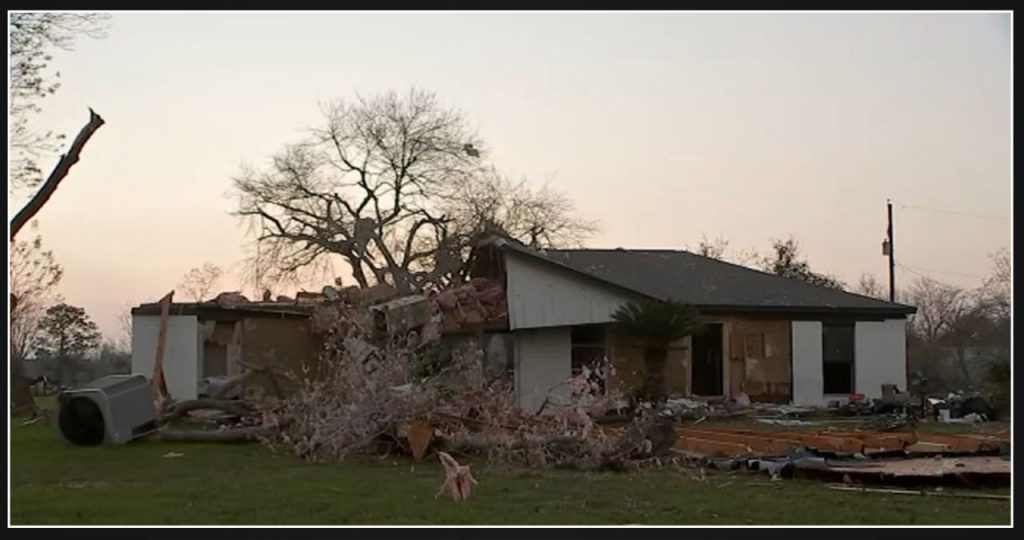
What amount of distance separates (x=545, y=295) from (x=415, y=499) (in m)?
14.2

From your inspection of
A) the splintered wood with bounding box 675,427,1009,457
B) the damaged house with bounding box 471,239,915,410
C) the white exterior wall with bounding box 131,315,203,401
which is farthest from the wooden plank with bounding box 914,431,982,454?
the white exterior wall with bounding box 131,315,203,401

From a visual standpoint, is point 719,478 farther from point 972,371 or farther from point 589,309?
point 972,371

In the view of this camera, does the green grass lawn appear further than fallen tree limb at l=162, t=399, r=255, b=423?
No

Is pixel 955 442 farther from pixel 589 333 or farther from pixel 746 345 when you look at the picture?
pixel 589 333

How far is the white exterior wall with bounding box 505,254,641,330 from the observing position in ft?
79.1

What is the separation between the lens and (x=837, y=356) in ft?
85.4

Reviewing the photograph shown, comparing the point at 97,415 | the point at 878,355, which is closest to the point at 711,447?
the point at 97,415

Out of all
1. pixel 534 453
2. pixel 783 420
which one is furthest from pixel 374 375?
pixel 783 420

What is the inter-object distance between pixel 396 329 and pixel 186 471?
7.02 metres

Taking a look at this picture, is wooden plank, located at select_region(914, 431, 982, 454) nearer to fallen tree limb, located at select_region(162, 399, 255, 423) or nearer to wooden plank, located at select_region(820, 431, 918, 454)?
wooden plank, located at select_region(820, 431, 918, 454)

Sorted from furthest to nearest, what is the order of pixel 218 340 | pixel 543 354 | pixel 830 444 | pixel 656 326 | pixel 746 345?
pixel 746 345, pixel 218 340, pixel 543 354, pixel 656 326, pixel 830 444

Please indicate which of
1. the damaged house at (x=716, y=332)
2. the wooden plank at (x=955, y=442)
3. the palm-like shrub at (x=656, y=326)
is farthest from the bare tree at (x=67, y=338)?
the wooden plank at (x=955, y=442)

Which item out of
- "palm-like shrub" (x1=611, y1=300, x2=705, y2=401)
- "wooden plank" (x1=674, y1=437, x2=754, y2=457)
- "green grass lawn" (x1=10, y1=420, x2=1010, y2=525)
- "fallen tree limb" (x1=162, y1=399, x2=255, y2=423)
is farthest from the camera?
"palm-like shrub" (x1=611, y1=300, x2=705, y2=401)

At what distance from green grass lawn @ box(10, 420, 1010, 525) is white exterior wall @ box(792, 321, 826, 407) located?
13.5 metres
